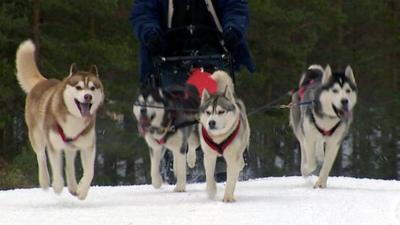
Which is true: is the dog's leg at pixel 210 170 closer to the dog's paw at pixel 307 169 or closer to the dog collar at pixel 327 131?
the dog collar at pixel 327 131

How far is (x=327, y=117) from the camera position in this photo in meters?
7.74

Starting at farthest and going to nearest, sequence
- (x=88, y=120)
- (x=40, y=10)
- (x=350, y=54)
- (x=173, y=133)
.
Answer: (x=350, y=54), (x=40, y=10), (x=173, y=133), (x=88, y=120)

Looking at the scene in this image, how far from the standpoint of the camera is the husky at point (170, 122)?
7.28 meters

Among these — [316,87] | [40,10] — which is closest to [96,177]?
[40,10]

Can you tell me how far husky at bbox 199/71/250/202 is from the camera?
626 centimetres

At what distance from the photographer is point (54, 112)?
6375 millimetres

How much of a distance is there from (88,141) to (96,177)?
16722 millimetres

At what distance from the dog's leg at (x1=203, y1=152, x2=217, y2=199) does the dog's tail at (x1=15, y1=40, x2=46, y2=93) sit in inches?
75.8

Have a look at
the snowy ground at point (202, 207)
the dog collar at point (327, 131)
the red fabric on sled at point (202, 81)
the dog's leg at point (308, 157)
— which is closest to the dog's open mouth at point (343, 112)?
the dog collar at point (327, 131)

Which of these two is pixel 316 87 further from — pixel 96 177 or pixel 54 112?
pixel 96 177

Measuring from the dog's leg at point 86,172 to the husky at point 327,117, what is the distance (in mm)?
2269

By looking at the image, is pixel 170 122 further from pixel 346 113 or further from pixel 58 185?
pixel 346 113

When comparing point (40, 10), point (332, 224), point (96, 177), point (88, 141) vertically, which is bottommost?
point (96, 177)

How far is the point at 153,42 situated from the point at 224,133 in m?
1.56
